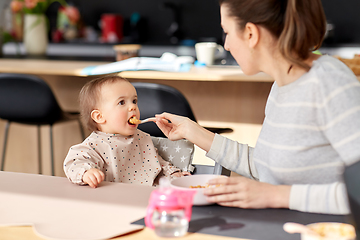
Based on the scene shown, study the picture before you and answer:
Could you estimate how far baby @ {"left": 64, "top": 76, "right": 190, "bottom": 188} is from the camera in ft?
4.61

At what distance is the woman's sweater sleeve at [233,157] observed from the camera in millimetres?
1267

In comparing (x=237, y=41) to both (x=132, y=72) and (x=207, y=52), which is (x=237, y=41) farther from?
(x=207, y=52)

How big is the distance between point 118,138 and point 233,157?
0.42 meters

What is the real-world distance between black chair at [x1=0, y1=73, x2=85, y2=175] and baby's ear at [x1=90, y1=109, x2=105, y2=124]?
90 cm

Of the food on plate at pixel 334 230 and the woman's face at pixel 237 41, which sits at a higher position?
the woman's face at pixel 237 41

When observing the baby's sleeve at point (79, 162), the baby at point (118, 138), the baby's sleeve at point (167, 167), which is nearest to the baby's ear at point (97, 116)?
the baby at point (118, 138)

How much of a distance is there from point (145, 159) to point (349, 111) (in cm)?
77

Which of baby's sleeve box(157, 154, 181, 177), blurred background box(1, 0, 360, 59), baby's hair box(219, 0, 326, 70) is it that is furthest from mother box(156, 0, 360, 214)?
blurred background box(1, 0, 360, 59)

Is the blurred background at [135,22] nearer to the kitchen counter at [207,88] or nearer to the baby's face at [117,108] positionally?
the kitchen counter at [207,88]

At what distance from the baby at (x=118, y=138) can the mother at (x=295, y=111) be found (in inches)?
18.6

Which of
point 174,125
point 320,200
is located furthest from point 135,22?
point 320,200

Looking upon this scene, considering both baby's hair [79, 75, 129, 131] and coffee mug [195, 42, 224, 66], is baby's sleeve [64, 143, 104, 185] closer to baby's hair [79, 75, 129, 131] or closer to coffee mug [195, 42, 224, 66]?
baby's hair [79, 75, 129, 131]

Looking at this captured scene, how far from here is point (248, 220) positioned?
2.77ft

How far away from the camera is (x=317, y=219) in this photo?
33.8 inches
